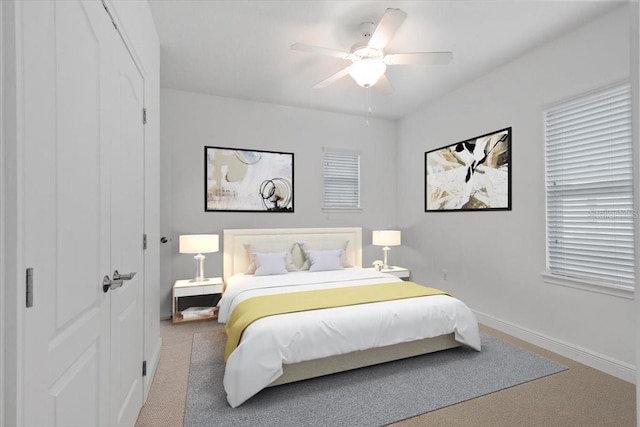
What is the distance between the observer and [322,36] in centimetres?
279

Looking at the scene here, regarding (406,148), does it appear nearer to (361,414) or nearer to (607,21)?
(607,21)

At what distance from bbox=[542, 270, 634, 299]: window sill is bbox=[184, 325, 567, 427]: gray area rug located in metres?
0.71

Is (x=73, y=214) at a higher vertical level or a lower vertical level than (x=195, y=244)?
higher

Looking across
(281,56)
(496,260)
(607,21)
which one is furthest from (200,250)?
(607,21)

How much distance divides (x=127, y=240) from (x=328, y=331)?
1.50m

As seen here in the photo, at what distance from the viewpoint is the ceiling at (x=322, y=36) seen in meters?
2.43

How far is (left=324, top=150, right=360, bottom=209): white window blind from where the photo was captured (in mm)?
4844

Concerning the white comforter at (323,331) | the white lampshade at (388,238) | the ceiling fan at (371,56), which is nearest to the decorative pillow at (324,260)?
the white lampshade at (388,238)

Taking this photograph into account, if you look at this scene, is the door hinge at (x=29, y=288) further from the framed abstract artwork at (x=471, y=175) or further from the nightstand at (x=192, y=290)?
the framed abstract artwork at (x=471, y=175)

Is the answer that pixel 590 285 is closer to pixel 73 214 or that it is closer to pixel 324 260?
pixel 324 260

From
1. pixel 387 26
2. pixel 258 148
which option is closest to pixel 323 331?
pixel 387 26

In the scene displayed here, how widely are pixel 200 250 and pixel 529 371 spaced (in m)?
3.48

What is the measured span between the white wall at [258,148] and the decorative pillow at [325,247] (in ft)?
1.19

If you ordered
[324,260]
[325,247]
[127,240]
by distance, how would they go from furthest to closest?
[325,247]
[324,260]
[127,240]
